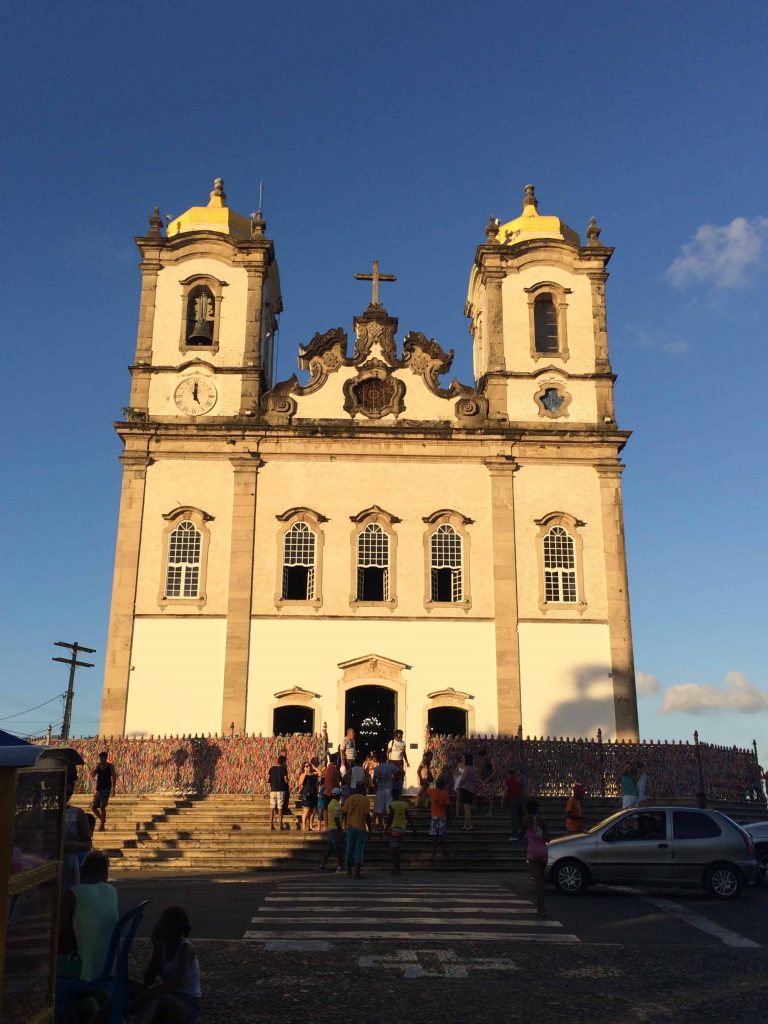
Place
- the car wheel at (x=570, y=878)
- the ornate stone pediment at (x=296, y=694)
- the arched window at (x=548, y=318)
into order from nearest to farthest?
the car wheel at (x=570, y=878)
the ornate stone pediment at (x=296, y=694)
the arched window at (x=548, y=318)

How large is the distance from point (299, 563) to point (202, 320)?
842cm

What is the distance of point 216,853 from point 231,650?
321 inches

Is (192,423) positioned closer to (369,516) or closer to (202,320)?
(202,320)

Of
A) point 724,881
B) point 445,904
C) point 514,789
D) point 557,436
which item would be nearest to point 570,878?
point 724,881

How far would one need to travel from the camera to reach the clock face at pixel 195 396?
2820 cm

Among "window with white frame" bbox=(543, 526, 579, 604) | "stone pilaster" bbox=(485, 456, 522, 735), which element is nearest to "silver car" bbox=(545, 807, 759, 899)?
"stone pilaster" bbox=(485, 456, 522, 735)

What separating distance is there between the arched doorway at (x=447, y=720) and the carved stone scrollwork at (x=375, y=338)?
33.8ft

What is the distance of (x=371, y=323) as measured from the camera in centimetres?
2959

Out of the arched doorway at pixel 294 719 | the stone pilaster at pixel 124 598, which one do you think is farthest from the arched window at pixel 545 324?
the arched doorway at pixel 294 719

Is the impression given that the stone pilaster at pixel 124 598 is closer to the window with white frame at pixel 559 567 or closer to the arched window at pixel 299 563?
the arched window at pixel 299 563

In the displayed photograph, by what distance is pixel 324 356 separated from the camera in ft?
95.0

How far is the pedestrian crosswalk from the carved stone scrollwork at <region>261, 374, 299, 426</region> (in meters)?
15.7

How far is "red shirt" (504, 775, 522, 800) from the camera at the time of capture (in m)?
18.7

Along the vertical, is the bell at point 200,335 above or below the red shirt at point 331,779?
above
